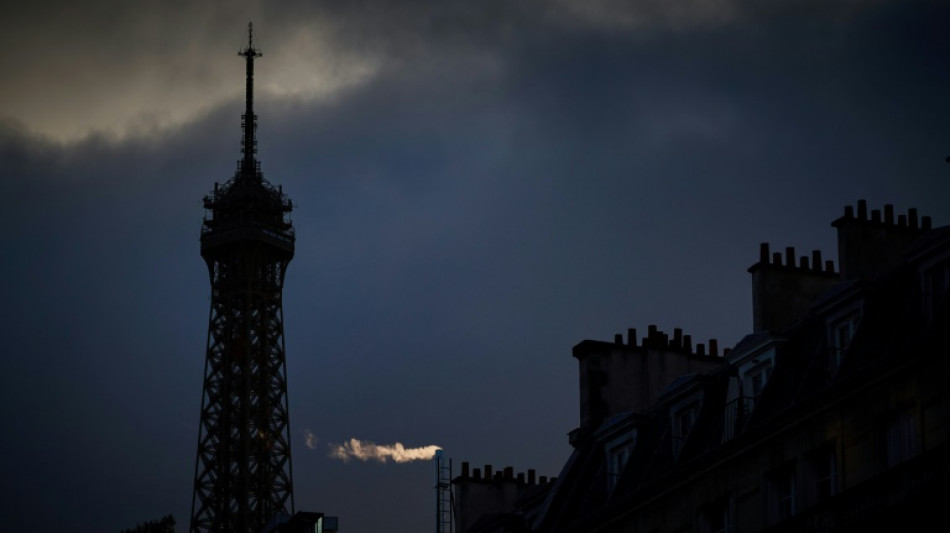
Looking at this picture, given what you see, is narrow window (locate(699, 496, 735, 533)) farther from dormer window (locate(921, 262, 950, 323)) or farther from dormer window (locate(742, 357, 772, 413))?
dormer window (locate(921, 262, 950, 323))

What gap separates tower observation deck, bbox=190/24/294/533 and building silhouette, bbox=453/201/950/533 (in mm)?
A: 106581

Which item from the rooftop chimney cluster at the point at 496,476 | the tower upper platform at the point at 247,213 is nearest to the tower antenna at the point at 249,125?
the tower upper platform at the point at 247,213

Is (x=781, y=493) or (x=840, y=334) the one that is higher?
(x=840, y=334)

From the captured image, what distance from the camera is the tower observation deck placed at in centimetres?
15875

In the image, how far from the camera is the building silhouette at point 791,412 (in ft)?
125

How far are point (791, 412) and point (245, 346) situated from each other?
122227 mm

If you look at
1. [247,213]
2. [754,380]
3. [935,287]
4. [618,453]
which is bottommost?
[618,453]

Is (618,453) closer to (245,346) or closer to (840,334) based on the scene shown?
(840,334)

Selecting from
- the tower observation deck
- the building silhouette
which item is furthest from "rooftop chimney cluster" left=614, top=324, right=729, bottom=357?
the tower observation deck

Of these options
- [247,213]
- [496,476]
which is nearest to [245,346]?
[247,213]

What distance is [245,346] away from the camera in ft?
530

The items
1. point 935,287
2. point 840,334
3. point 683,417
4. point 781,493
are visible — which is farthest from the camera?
point 683,417

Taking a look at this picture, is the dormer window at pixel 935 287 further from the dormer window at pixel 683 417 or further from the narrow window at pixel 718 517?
the dormer window at pixel 683 417

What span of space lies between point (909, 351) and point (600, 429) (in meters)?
12.3
